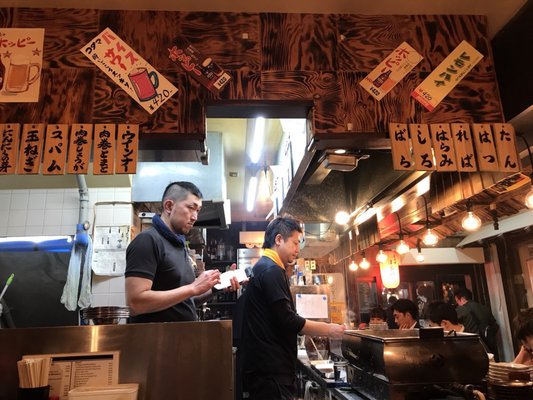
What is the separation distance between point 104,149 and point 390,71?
5.65 ft

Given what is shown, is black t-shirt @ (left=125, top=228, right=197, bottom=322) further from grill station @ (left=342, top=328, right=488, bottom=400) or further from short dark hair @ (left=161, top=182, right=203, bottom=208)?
grill station @ (left=342, top=328, right=488, bottom=400)

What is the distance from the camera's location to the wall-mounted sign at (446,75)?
2.45m

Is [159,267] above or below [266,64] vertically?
below

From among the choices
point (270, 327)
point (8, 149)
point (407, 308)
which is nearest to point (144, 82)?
point (8, 149)

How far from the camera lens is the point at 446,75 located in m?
2.49

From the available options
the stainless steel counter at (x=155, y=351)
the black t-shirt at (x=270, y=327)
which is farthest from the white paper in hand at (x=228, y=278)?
the stainless steel counter at (x=155, y=351)

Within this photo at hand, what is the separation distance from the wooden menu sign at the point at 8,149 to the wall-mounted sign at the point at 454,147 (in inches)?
80.9

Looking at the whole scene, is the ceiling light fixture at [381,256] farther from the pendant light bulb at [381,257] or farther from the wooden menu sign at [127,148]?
the wooden menu sign at [127,148]

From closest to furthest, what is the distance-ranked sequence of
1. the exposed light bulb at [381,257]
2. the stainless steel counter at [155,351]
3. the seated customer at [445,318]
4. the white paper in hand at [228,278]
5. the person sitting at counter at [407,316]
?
the stainless steel counter at [155,351] → the white paper in hand at [228,278] → the seated customer at [445,318] → the person sitting at counter at [407,316] → the exposed light bulb at [381,257]

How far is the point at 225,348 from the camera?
72.3 inches

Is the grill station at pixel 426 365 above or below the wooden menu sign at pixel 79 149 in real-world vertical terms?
below

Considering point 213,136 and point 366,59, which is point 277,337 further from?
point 213,136

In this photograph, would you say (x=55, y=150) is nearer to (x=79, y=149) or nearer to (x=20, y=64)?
(x=79, y=149)

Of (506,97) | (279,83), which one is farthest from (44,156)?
(506,97)
